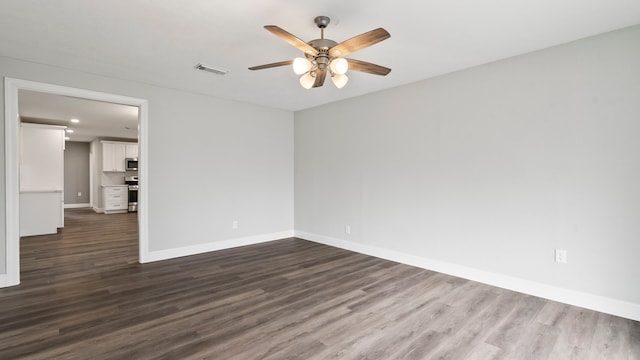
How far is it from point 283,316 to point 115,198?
941 cm

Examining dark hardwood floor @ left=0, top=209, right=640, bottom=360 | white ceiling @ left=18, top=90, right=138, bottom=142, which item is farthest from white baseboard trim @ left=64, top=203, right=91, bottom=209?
dark hardwood floor @ left=0, top=209, right=640, bottom=360

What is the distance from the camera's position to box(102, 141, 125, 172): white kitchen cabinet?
31.8 ft

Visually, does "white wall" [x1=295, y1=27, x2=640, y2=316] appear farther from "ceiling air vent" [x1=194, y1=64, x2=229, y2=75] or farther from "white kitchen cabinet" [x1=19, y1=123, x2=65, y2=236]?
"white kitchen cabinet" [x1=19, y1=123, x2=65, y2=236]

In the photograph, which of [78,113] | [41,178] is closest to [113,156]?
[41,178]

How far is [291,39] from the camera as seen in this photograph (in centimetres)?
221

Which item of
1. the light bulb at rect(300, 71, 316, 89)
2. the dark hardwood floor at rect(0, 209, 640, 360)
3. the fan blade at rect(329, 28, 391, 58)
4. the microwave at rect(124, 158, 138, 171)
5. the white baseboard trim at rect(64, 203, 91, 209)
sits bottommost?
the dark hardwood floor at rect(0, 209, 640, 360)

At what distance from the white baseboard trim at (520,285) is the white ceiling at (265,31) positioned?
2.40 meters

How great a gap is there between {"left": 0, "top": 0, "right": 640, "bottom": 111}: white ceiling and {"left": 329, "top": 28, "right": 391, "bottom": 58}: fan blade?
12.4 inches

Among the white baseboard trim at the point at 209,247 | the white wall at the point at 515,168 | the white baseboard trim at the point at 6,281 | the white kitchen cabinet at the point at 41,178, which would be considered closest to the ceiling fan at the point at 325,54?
the white wall at the point at 515,168

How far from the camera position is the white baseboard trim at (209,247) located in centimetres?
432

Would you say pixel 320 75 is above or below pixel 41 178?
above

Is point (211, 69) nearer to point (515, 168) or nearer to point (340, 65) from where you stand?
point (340, 65)

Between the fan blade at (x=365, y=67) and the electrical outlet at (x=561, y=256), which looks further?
the electrical outlet at (x=561, y=256)

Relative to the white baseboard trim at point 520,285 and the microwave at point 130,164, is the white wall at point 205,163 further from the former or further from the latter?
the microwave at point 130,164
